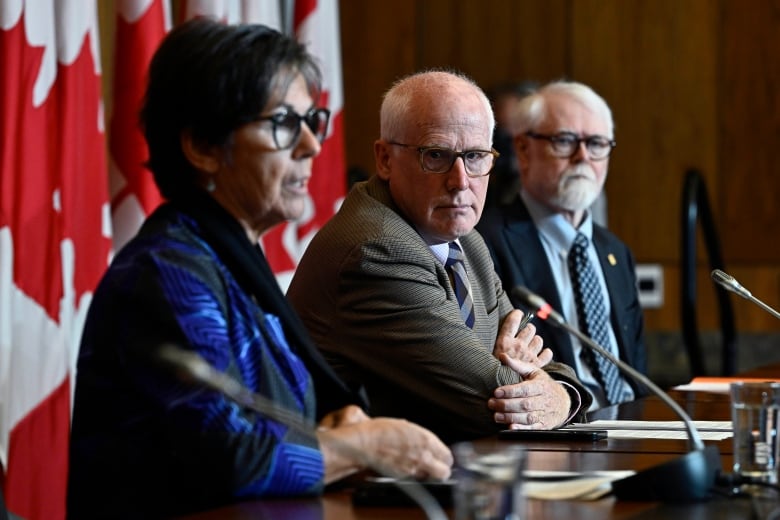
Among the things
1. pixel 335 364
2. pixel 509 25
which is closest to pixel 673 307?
pixel 509 25

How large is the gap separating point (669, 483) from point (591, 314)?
2096mm

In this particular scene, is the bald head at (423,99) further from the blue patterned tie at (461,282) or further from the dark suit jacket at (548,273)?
the dark suit jacket at (548,273)

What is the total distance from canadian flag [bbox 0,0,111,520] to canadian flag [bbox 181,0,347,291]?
1.05 m

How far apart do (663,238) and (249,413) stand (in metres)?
5.40

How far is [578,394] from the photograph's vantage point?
290cm

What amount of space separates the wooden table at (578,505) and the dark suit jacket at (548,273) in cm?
136

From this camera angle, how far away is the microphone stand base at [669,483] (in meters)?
1.83

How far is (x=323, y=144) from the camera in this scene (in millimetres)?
5215

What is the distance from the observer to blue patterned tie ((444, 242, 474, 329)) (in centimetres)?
296

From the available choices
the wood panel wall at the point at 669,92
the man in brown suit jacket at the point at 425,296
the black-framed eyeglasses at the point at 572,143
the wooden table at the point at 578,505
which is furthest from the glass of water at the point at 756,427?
the wood panel wall at the point at 669,92

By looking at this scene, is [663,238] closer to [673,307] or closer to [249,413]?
[673,307]

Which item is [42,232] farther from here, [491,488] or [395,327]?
[491,488]

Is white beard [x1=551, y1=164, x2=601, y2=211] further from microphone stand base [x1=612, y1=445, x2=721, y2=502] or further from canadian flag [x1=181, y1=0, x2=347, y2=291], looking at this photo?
microphone stand base [x1=612, y1=445, x2=721, y2=502]

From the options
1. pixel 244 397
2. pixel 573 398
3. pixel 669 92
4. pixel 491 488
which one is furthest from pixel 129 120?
pixel 669 92
